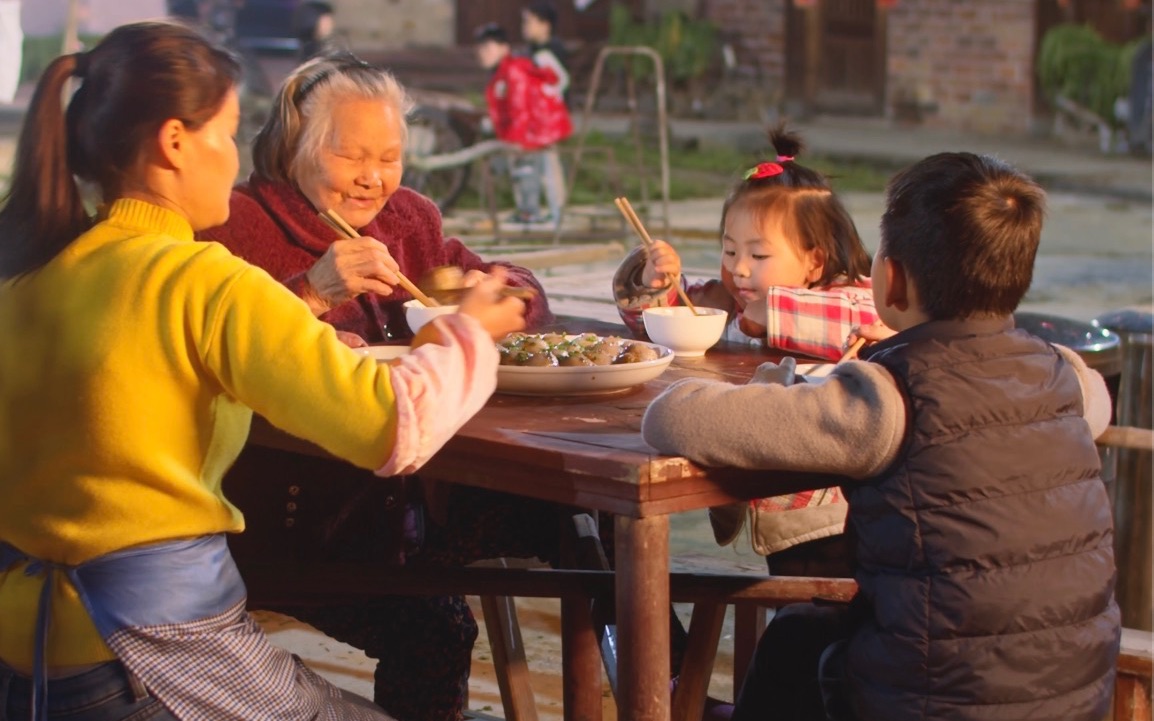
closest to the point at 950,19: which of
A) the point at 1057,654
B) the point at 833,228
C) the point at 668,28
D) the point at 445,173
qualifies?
the point at 668,28

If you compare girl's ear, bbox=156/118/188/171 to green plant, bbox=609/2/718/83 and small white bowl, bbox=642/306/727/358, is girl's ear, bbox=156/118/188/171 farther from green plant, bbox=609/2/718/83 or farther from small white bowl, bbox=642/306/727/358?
green plant, bbox=609/2/718/83

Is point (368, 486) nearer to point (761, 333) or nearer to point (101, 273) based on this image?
point (761, 333)

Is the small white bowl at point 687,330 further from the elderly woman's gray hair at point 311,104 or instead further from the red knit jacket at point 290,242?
the elderly woman's gray hair at point 311,104

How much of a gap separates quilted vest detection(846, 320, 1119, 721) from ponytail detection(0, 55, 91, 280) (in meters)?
0.95

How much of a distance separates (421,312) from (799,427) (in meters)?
0.85

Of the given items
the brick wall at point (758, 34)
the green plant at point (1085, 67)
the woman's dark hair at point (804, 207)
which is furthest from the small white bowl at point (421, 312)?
the brick wall at point (758, 34)

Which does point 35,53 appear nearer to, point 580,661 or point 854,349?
point 580,661

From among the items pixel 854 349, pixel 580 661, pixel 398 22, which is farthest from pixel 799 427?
pixel 398 22

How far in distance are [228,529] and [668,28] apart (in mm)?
A: 16218

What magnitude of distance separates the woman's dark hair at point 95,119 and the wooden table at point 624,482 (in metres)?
0.45

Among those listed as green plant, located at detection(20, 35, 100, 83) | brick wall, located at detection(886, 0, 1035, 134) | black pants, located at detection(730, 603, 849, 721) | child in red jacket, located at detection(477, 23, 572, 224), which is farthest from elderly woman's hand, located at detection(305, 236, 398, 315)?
green plant, located at detection(20, 35, 100, 83)

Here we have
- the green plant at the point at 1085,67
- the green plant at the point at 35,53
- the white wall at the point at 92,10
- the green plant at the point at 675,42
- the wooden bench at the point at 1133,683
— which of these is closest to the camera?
the wooden bench at the point at 1133,683

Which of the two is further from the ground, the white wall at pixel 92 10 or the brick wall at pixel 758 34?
the white wall at pixel 92 10

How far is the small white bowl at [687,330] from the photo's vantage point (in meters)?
2.60
